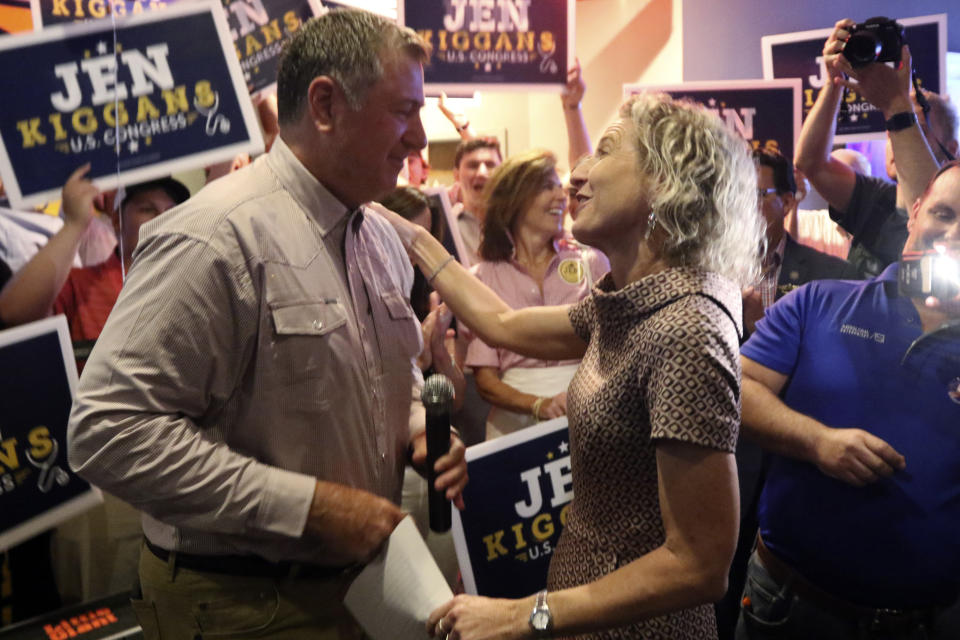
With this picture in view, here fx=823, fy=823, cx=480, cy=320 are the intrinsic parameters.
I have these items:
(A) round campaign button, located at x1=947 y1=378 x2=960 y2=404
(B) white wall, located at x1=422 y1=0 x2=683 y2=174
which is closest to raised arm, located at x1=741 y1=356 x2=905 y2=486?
(A) round campaign button, located at x1=947 y1=378 x2=960 y2=404

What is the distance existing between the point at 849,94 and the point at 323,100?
97.7 inches

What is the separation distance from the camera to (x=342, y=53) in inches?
55.8

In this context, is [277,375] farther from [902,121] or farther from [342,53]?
[902,121]

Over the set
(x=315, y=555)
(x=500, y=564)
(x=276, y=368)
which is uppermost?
(x=276, y=368)

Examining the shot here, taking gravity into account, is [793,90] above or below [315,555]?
above

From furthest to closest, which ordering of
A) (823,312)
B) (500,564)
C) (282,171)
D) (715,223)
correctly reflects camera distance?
1. (500,564)
2. (823,312)
3. (282,171)
4. (715,223)

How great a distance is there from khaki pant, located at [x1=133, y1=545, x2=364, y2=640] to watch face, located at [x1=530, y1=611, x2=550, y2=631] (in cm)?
40

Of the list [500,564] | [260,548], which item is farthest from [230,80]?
[500,564]

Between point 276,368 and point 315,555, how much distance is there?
0.33 metres

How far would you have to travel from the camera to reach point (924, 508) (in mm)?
1796

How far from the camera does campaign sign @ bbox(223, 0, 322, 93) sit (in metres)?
2.65

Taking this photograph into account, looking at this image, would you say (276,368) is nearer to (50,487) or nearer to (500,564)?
(50,487)

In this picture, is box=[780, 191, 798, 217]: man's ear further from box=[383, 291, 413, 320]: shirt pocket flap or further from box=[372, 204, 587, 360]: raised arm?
box=[383, 291, 413, 320]: shirt pocket flap

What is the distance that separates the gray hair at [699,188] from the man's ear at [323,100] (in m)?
0.52
